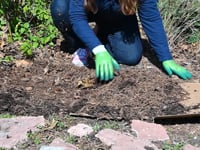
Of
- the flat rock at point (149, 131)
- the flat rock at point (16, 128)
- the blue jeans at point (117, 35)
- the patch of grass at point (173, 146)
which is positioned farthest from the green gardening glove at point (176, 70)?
the flat rock at point (16, 128)

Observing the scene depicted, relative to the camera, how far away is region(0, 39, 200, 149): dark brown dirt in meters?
2.95

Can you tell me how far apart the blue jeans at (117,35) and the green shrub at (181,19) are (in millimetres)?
332

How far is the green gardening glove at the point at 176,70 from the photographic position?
3408 mm

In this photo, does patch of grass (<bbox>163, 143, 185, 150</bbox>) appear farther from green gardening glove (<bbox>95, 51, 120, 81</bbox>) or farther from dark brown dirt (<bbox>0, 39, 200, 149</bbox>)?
green gardening glove (<bbox>95, 51, 120, 81</bbox>)

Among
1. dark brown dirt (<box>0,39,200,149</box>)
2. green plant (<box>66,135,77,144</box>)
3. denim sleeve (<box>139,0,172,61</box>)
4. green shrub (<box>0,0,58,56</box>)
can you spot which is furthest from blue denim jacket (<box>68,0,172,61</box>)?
green plant (<box>66,135,77,144</box>)

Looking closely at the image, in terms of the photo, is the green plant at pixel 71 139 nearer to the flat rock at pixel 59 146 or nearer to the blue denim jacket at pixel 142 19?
the flat rock at pixel 59 146

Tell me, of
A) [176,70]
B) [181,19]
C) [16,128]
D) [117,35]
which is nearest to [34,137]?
[16,128]

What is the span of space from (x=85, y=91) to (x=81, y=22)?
0.43 metres

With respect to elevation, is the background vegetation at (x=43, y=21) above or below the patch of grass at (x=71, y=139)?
above

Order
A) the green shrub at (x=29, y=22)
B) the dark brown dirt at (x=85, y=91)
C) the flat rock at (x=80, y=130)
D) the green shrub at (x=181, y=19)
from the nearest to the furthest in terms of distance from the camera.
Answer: the flat rock at (x=80, y=130) < the dark brown dirt at (x=85, y=91) < the green shrub at (x=29, y=22) < the green shrub at (x=181, y=19)

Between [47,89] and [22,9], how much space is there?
0.98m

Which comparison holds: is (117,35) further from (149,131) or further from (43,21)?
(149,131)

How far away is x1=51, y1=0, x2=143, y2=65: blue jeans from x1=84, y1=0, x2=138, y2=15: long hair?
31cm

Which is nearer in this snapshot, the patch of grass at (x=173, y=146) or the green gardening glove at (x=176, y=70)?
the patch of grass at (x=173, y=146)
